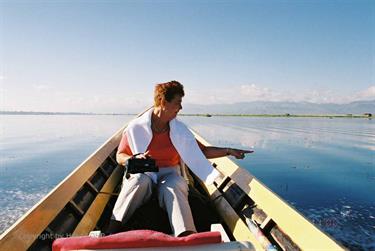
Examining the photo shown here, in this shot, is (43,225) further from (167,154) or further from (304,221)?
(304,221)

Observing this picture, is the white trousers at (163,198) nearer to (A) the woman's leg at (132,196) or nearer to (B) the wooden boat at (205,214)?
(A) the woman's leg at (132,196)

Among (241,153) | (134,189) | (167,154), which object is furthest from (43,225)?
(241,153)

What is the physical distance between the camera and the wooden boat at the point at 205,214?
2.03m

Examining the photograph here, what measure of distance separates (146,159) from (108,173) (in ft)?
7.45

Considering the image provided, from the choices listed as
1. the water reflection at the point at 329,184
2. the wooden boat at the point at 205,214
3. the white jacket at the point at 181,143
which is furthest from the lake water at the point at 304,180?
the white jacket at the point at 181,143

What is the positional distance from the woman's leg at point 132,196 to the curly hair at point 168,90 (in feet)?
2.71

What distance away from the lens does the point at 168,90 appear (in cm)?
329

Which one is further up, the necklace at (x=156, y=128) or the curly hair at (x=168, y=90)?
the curly hair at (x=168, y=90)

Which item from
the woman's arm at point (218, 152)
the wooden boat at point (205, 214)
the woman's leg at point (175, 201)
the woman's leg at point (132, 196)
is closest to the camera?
the wooden boat at point (205, 214)

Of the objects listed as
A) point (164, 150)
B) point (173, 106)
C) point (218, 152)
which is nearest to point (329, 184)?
point (218, 152)

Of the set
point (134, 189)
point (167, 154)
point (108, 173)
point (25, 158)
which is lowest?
point (25, 158)

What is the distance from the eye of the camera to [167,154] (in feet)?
11.6

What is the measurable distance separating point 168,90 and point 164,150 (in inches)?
26.7

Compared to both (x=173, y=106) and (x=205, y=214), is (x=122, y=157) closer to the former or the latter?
(x=173, y=106)
